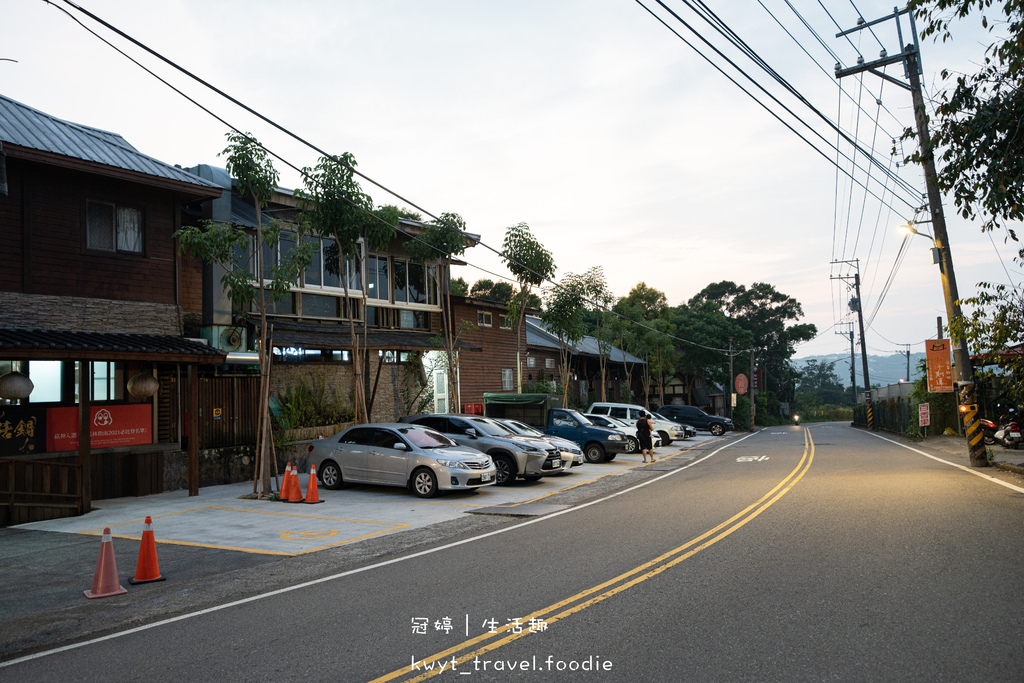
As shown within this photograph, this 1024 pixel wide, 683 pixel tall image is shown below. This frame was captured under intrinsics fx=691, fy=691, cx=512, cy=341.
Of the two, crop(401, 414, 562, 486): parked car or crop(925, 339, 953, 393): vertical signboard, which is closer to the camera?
crop(401, 414, 562, 486): parked car

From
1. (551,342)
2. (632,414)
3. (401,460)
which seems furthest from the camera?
(551,342)

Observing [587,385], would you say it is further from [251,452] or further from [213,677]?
[213,677]

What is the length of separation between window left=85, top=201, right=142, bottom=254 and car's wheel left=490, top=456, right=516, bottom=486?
32.5 feet

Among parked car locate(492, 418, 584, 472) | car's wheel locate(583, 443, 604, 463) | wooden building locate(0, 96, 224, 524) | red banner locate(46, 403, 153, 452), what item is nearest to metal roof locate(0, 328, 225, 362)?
wooden building locate(0, 96, 224, 524)

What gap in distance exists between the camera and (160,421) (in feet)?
53.1

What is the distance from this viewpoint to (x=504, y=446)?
1652 centimetres

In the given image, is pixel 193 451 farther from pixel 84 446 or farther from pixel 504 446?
pixel 504 446

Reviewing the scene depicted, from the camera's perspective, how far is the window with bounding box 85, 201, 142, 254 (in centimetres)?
1566

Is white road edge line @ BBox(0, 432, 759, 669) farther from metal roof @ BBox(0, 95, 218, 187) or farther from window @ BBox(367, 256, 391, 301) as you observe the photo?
window @ BBox(367, 256, 391, 301)

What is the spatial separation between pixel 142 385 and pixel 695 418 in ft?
107

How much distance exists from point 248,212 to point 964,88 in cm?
1793

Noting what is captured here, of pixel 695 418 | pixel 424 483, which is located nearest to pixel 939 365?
pixel 424 483

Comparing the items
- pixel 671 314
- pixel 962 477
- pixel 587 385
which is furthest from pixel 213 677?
pixel 671 314

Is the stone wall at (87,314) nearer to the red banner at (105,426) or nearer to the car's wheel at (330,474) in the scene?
the red banner at (105,426)
